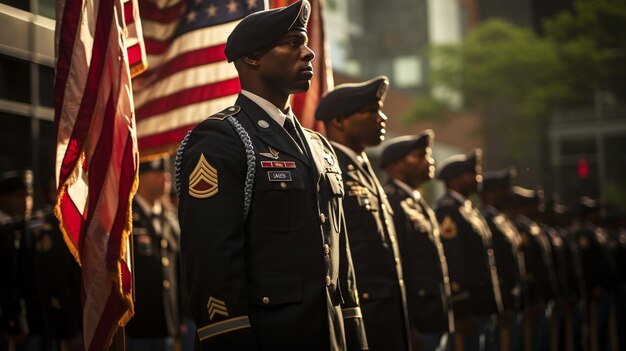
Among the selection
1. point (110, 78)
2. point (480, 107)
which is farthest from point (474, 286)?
point (480, 107)

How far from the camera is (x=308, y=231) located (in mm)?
3736

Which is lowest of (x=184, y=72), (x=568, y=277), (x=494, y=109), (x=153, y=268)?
(x=568, y=277)

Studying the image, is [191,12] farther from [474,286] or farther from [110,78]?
[474,286]

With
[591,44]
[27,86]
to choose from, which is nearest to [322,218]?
[27,86]

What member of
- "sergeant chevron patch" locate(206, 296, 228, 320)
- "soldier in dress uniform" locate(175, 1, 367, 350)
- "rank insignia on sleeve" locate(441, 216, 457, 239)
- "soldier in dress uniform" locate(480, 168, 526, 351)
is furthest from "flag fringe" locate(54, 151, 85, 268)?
"soldier in dress uniform" locate(480, 168, 526, 351)

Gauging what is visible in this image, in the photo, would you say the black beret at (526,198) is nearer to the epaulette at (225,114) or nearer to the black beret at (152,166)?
the black beret at (152,166)

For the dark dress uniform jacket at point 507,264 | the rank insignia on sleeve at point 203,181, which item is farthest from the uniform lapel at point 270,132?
the dark dress uniform jacket at point 507,264

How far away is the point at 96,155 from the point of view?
4.58 m

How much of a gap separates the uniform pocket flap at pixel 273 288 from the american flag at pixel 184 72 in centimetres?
249

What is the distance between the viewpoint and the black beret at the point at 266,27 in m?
3.90

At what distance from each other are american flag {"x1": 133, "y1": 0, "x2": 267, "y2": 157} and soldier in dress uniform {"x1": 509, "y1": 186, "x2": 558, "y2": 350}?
525 centimetres

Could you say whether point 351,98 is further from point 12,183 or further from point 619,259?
point 619,259

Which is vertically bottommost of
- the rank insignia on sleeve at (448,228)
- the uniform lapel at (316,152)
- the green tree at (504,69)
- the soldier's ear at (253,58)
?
the rank insignia on sleeve at (448,228)

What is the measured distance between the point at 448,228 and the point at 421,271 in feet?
4.20
